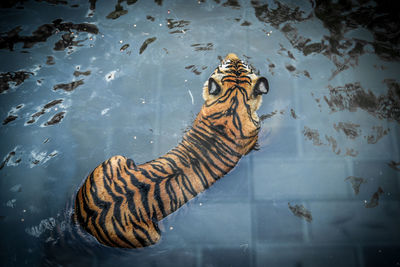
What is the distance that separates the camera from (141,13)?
3309mm

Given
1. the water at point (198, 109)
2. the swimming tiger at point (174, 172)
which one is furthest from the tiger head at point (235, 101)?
the water at point (198, 109)

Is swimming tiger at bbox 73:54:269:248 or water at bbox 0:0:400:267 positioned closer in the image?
swimming tiger at bbox 73:54:269:248

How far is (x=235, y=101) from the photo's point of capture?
2332 millimetres

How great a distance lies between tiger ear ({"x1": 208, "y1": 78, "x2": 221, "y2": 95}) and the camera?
7.77ft

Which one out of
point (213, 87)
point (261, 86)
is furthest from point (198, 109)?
point (261, 86)

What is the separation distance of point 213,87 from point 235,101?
210 mm

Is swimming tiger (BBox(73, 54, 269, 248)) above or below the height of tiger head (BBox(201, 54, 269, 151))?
below

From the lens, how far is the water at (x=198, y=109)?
2.38 m

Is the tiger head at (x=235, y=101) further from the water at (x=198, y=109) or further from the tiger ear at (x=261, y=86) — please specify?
the water at (x=198, y=109)

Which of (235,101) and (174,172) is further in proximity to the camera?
(235,101)

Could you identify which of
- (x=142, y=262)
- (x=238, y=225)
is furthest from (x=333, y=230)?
(x=142, y=262)

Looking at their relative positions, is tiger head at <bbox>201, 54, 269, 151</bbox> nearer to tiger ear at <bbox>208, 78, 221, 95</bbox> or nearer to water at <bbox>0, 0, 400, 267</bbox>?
tiger ear at <bbox>208, 78, 221, 95</bbox>

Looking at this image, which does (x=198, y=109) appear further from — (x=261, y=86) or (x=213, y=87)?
(x=261, y=86)

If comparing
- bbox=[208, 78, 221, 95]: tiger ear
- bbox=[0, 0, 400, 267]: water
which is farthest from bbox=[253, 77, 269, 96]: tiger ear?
bbox=[0, 0, 400, 267]: water
